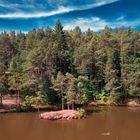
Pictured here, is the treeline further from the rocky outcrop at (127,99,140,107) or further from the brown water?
the brown water

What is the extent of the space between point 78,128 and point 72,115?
23.6 feet

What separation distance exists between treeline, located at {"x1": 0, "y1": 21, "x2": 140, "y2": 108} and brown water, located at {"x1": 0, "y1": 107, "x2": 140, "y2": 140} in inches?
272

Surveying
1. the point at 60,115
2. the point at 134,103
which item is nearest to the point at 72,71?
the point at 134,103

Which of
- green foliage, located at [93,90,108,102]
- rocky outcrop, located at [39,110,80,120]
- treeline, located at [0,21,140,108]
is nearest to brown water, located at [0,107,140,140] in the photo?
rocky outcrop, located at [39,110,80,120]

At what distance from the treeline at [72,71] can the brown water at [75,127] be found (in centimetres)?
691

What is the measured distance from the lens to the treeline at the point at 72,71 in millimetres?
55406

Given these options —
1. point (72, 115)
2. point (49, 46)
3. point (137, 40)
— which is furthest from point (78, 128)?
point (137, 40)

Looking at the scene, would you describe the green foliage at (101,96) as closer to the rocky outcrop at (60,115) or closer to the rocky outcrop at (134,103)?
the rocky outcrop at (134,103)

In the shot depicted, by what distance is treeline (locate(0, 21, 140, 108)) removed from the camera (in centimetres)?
5541

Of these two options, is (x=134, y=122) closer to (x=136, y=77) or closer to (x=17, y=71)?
(x=136, y=77)

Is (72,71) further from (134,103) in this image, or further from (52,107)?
(134,103)

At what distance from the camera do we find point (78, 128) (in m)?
39.6

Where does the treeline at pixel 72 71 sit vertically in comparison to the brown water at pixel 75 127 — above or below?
above

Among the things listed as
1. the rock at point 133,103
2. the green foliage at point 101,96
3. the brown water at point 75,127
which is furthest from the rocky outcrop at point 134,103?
the brown water at point 75,127
